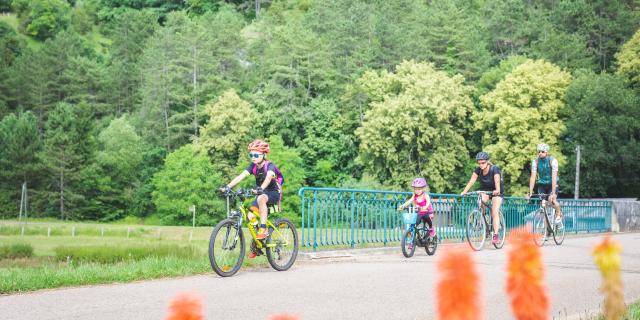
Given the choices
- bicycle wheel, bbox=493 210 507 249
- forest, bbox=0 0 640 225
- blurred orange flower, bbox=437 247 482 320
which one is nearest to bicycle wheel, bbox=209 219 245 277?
bicycle wheel, bbox=493 210 507 249

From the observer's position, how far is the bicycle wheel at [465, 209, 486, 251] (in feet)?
47.3

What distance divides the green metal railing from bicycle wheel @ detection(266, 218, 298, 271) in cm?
128

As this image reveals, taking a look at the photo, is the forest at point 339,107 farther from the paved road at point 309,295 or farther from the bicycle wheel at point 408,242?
the paved road at point 309,295

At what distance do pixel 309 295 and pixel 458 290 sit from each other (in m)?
7.06

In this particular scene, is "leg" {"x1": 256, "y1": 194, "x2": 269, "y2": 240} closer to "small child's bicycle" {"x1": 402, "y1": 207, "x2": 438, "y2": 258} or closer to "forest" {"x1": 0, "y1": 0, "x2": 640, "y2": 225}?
"small child's bicycle" {"x1": 402, "y1": 207, "x2": 438, "y2": 258}

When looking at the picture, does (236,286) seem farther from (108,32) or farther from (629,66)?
(108,32)

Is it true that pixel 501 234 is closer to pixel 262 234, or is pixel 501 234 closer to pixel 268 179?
pixel 262 234

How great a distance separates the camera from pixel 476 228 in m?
14.6

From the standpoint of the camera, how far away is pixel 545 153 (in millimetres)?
15398

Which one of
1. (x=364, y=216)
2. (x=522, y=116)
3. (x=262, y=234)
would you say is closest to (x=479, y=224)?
(x=364, y=216)

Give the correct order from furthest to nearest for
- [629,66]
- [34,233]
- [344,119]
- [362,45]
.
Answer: [362,45] → [344,119] → [629,66] → [34,233]

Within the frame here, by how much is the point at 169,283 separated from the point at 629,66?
201ft

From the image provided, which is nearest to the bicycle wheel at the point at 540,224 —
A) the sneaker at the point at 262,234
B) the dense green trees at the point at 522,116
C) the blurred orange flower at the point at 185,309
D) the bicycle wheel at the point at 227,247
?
the sneaker at the point at 262,234

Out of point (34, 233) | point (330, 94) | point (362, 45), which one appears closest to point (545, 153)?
point (34, 233)
